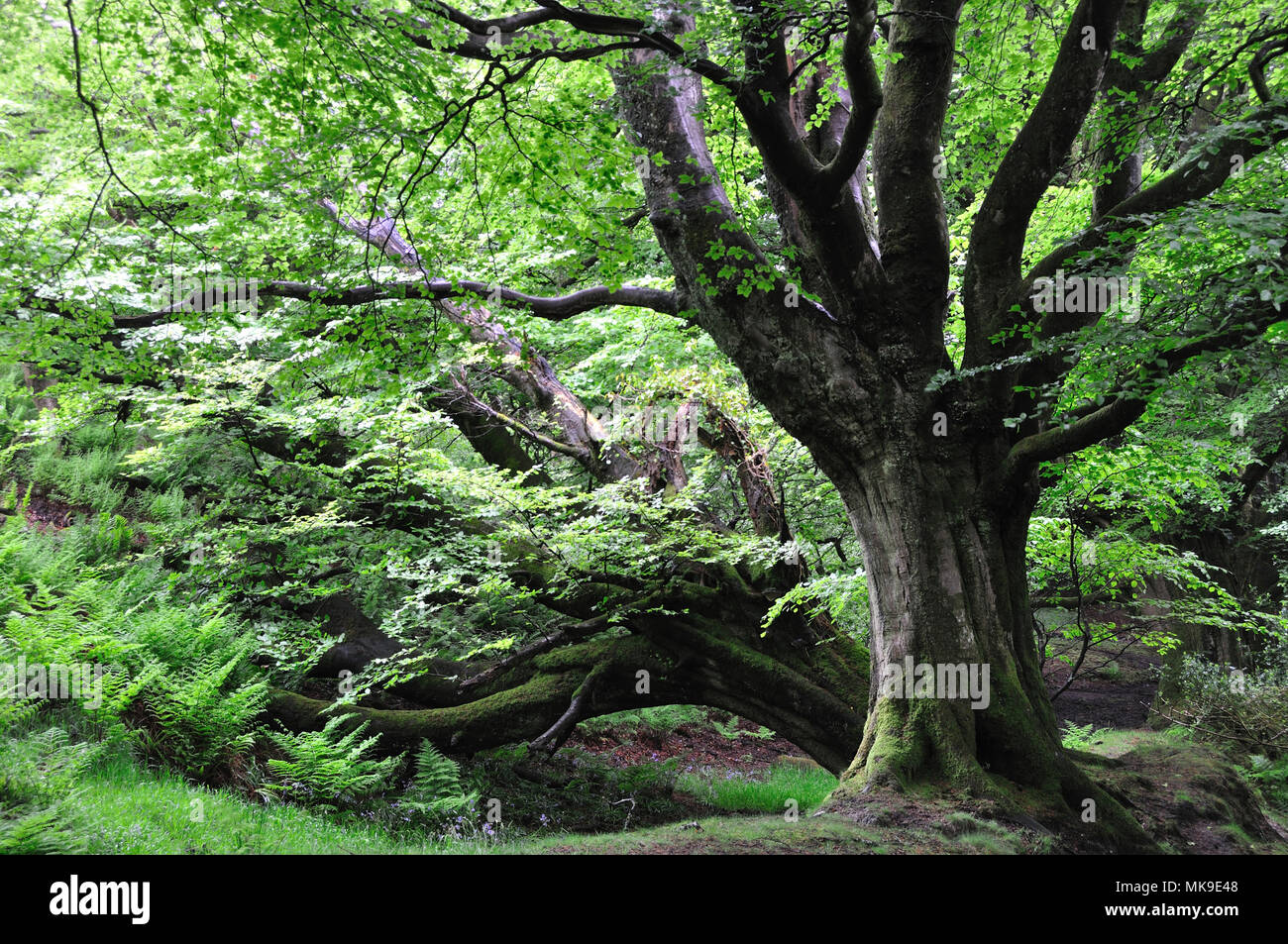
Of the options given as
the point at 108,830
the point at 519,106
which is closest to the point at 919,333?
the point at 519,106

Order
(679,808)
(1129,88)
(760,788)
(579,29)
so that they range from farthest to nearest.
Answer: (760,788), (679,808), (1129,88), (579,29)

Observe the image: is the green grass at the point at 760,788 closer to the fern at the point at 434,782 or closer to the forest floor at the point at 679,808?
the forest floor at the point at 679,808

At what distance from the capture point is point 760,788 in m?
8.54

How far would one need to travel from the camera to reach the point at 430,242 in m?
5.65

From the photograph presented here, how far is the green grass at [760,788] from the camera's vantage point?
7945 mm

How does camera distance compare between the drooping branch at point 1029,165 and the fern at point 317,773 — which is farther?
the fern at point 317,773

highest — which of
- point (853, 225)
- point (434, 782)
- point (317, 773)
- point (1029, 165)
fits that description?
point (1029, 165)

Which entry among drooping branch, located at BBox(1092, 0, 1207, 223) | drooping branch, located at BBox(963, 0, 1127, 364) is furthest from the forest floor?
drooping branch, located at BBox(1092, 0, 1207, 223)

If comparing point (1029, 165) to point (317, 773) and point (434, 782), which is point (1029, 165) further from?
point (317, 773)

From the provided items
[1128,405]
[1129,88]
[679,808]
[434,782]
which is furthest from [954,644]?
[434,782]

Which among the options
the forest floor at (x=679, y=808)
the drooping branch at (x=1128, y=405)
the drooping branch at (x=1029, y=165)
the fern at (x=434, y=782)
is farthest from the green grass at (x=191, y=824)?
the drooping branch at (x=1029, y=165)

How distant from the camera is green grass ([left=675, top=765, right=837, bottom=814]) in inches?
313

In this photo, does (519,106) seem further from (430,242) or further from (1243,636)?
(1243,636)
